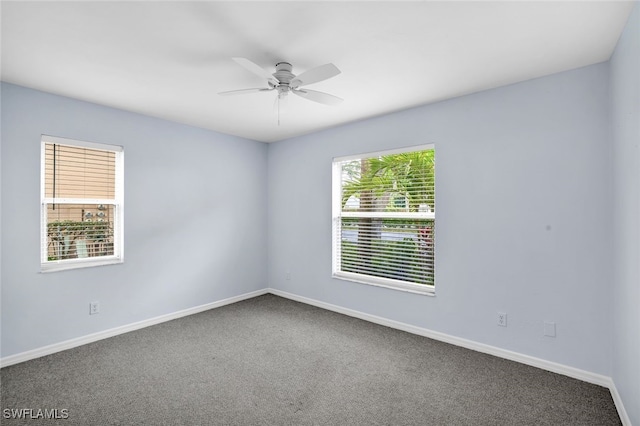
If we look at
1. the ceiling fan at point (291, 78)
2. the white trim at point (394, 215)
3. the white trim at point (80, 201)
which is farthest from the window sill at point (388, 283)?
the white trim at point (80, 201)

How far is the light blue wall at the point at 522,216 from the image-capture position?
2.46 metres

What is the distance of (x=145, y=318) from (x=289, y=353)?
191 cm

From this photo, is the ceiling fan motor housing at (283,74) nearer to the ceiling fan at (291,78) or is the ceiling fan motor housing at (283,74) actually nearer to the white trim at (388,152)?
the ceiling fan at (291,78)

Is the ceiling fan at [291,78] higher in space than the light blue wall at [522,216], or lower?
higher

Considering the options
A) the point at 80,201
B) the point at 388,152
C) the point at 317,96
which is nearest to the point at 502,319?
the point at 388,152

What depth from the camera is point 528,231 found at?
2.74 m

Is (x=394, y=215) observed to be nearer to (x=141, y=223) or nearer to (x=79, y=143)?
(x=141, y=223)

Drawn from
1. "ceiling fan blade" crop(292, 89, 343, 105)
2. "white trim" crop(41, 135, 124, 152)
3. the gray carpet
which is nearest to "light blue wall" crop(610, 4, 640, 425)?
the gray carpet

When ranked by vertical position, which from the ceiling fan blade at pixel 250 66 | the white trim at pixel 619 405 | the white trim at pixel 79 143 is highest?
the ceiling fan blade at pixel 250 66

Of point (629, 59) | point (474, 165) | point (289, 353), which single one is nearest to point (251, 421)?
point (289, 353)

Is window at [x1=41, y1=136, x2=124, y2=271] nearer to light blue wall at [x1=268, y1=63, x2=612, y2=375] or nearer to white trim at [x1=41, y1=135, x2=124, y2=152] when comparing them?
white trim at [x1=41, y1=135, x2=124, y2=152]

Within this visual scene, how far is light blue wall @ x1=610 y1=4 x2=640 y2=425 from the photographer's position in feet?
5.81

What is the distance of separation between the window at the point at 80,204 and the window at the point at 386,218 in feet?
8.87

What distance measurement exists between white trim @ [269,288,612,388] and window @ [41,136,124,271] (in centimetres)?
280
